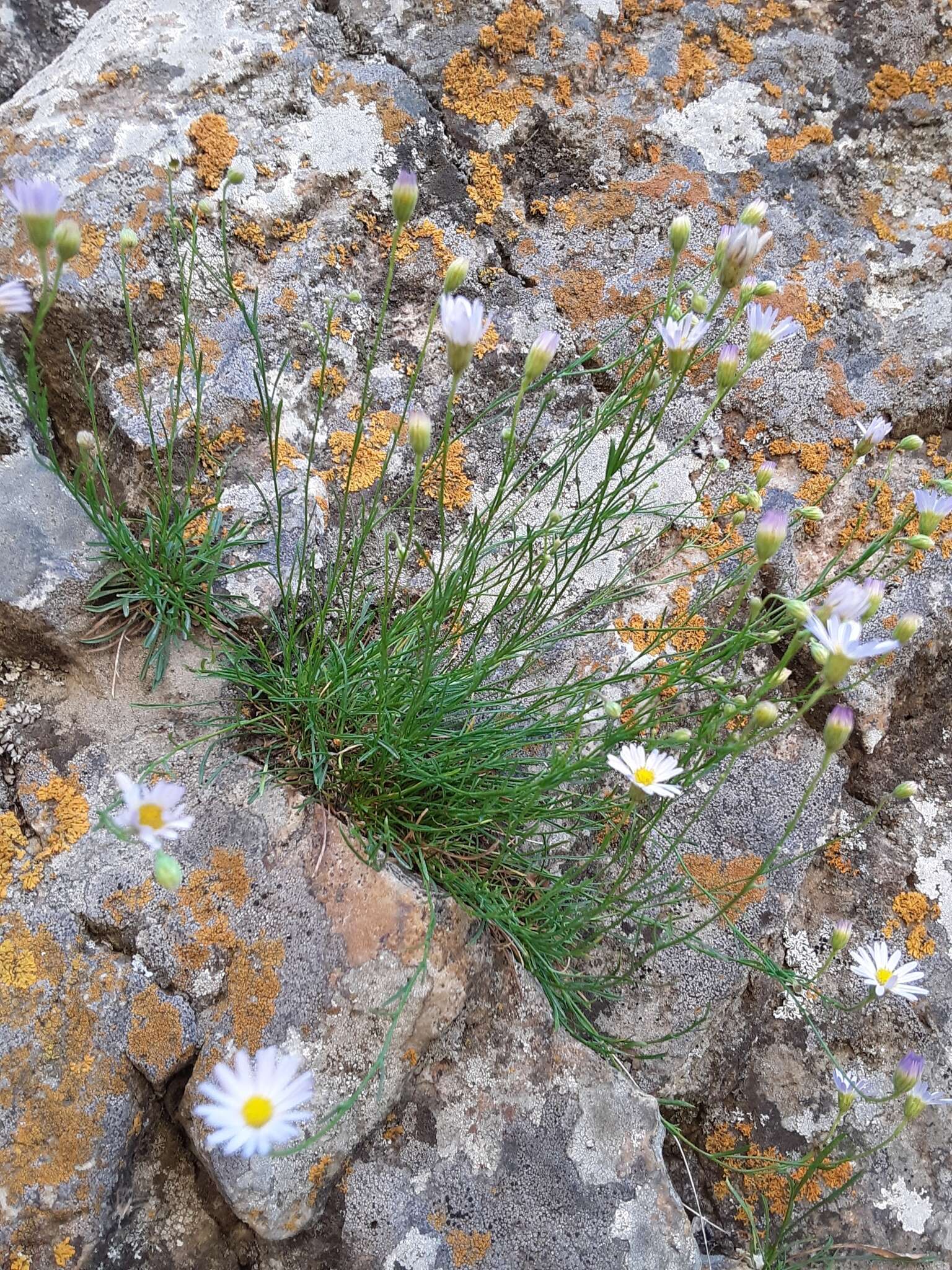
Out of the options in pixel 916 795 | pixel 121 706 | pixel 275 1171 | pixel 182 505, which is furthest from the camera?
pixel 916 795

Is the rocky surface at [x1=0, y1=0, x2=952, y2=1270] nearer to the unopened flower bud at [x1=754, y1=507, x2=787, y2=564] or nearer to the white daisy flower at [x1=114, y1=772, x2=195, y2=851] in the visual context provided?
the white daisy flower at [x1=114, y1=772, x2=195, y2=851]

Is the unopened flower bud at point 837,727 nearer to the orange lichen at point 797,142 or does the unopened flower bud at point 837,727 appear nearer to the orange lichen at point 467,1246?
the orange lichen at point 467,1246

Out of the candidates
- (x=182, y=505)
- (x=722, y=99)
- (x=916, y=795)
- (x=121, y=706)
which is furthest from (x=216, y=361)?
(x=916, y=795)

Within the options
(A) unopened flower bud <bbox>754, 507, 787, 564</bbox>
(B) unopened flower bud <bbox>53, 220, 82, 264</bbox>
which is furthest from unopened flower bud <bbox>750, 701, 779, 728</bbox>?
(B) unopened flower bud <bbox>53, 220, 82, 264</bbox>

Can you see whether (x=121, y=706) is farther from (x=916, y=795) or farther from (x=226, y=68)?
(x=916, y=795)

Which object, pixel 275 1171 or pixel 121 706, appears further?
pixel 121 706

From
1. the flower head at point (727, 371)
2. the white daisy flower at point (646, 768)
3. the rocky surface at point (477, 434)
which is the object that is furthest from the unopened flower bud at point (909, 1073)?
the flower head at point (727, 371)
